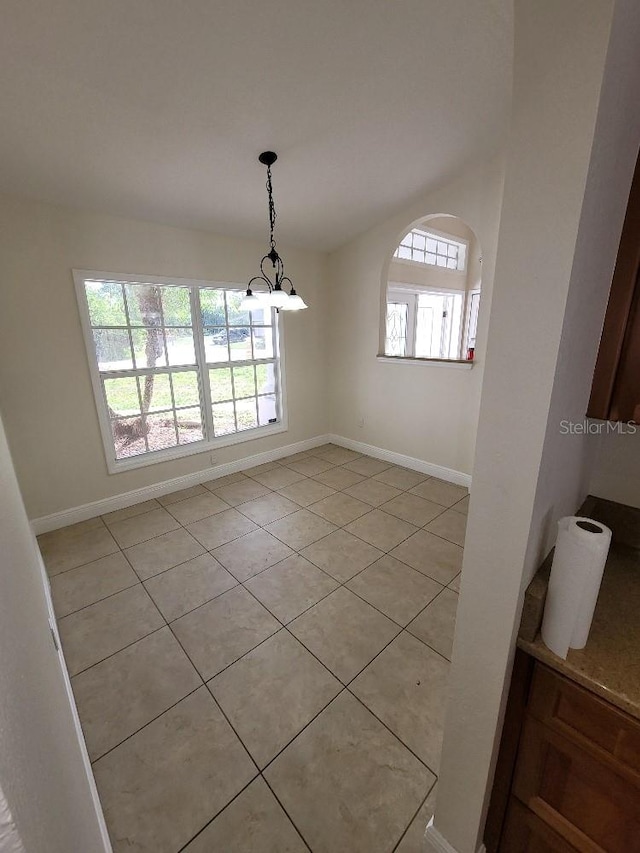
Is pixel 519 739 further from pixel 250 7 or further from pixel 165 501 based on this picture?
pixel 165 501

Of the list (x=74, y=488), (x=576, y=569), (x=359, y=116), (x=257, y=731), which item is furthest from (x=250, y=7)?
(x=74, y=488)

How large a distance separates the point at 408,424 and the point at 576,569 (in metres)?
3.17

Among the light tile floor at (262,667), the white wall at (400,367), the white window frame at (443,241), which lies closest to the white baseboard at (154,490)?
the light tile floor at (262,667)

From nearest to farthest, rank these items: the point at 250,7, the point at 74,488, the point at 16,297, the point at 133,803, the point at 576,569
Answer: the point at 576,569 < the point at 133,803 < the point at 250,7 < the point at 16,297 < the point at 74,488

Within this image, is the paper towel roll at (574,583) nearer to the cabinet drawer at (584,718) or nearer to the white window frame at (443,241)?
the cabinet drawer at (584,718)

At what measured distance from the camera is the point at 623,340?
84cm

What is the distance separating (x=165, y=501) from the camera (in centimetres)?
334

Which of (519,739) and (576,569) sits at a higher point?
(576,569)

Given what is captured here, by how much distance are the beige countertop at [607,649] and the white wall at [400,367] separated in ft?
7.71

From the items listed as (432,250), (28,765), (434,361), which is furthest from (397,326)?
(28,765)

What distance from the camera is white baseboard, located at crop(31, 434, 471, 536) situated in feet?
9.60

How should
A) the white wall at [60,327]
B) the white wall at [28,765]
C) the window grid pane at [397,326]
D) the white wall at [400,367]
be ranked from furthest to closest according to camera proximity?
the window grid pane at [397,326]
the white wall at [400,367]
the white wall at [60,327]
the white wall at [28,765]

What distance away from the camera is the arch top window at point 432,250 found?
179 inches

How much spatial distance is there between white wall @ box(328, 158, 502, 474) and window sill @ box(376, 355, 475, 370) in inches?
1.8
